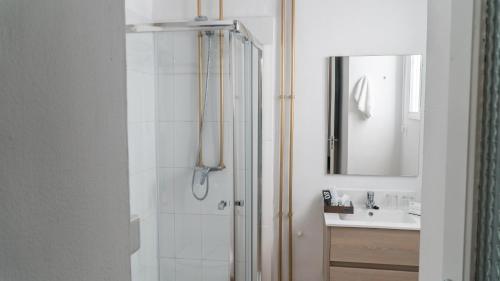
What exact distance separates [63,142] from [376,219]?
7.76 feet

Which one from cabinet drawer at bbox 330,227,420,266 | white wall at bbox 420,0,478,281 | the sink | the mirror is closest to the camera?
white wall at bbox 420,0,478,281

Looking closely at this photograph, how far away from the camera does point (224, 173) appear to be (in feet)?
6.16

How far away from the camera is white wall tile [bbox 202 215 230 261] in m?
1.89

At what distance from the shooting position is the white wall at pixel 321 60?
2533mm

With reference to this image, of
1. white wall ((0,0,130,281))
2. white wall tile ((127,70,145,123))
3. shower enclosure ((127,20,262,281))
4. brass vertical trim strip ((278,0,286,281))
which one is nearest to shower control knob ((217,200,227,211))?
shower enclosure ((127,20,262,281))

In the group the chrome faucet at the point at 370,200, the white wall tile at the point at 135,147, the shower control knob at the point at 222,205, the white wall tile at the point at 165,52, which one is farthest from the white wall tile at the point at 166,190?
the chrome faucet at the point at 370,200

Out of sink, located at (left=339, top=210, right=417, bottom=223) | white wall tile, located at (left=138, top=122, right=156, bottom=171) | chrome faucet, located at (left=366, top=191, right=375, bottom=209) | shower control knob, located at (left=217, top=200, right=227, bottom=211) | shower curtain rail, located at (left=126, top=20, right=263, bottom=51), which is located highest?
shower curtain rail, located at (left=126, top=20, right=263, bottom=51)

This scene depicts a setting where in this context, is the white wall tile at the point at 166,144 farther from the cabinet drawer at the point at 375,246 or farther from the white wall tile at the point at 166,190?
the cabinet drawer at the point at 375,246

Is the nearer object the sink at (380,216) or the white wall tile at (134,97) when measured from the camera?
the white wall tile at (134,97)

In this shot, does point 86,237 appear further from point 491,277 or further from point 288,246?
point 288,246

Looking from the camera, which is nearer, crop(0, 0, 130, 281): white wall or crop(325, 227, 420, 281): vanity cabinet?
crop(0, 0, 130, 281): white wall

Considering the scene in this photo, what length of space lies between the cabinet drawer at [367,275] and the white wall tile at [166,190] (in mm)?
1055

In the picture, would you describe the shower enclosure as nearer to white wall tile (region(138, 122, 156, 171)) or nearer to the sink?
white wall tile (region(138, 122, 156, 171))

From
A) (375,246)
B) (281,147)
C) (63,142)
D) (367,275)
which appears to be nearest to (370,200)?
(375,246)
